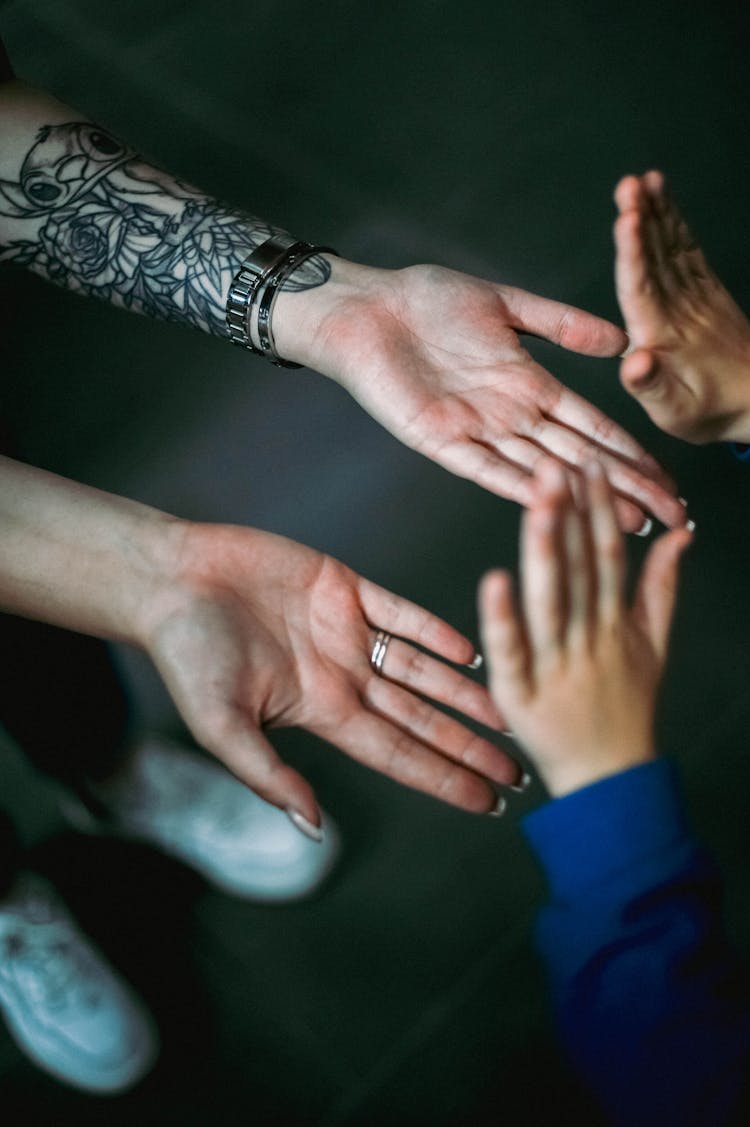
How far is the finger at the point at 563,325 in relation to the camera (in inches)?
42.8

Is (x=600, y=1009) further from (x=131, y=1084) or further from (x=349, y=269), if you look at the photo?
(x=349, y=269)

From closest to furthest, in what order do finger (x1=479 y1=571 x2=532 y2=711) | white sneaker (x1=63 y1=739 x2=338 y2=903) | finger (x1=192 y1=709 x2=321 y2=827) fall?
finger (x1=479 y1=571 x2=532 y2=711)
finger (x1=192 y1=709 x2=321 y2=827)
white sneaker (x1=63 y1=739 x2=338 y2=903)

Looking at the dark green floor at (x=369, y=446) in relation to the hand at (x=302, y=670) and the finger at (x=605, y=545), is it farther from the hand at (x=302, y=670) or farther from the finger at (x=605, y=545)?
the finger at (x=605, y=545)

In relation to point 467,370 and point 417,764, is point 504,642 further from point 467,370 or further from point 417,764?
point 467,370

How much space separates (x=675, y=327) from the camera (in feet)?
3.18

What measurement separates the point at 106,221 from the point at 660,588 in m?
0.89

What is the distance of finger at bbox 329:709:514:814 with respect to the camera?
3.01 ft

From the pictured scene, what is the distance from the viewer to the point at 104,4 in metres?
2.19

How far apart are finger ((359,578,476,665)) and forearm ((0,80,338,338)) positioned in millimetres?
476

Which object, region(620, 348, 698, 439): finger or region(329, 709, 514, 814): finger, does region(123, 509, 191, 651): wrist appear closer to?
region(329, 709, 514, 814): finger

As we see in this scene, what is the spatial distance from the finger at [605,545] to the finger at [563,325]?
36cm

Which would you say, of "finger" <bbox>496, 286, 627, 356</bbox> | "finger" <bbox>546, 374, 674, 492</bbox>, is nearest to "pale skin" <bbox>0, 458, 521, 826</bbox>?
"finger" <bbox>546, 374, 674, 492</bbox>

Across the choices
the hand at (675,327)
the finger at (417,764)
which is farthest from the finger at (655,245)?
the finger at (417,764)

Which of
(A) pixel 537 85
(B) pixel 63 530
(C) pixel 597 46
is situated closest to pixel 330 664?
(B) pixel 63 530
